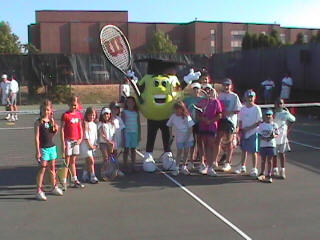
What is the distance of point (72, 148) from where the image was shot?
25.1ft

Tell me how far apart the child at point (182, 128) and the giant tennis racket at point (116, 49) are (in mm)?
852

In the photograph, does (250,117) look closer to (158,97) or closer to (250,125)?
(250,125)

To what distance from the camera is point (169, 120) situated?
335 inches

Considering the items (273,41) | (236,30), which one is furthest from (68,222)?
(236,30)

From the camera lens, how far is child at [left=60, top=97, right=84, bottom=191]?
7613mm

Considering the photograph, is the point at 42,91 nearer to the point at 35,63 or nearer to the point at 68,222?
the point at 35,63

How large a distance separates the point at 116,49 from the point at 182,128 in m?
1.81

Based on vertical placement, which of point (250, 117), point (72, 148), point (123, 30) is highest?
point (123, 30)

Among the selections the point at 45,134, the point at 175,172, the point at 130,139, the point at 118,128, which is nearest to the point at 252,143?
the point at 175,172

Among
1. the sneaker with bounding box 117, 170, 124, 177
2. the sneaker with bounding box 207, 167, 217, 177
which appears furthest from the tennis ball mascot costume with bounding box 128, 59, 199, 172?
the sneaker with bounding box 207, 167, 217, 177

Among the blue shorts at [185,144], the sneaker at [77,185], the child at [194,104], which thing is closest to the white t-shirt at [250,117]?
the child at [194,104]

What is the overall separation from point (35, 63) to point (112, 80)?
15.2 ft

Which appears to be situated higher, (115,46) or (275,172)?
(115,46)

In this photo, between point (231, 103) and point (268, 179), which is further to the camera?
point (231, 103)
